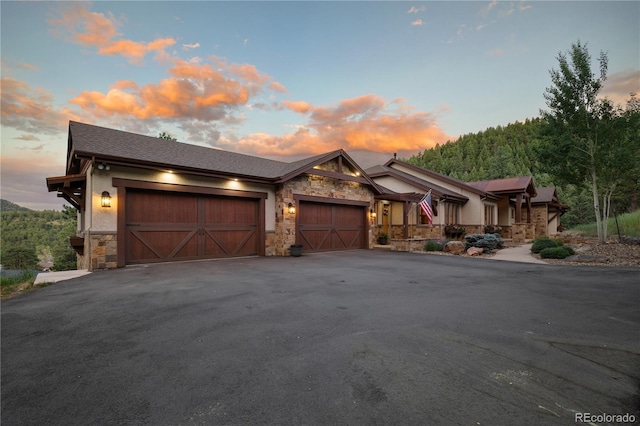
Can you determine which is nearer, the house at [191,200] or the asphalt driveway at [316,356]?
the asphalt driveway at [316,356]

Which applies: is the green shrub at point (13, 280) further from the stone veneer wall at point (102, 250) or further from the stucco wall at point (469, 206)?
the stucco wall at point (469, 206)

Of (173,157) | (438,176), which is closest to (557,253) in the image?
(438,176)

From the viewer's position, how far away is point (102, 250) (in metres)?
8.65

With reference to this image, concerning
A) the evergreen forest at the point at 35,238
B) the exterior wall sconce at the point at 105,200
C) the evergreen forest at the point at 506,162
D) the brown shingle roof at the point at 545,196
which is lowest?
the evergreen forest at the point at 35,238

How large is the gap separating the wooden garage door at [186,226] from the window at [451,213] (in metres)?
13.6

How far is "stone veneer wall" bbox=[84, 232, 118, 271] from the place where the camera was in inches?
334

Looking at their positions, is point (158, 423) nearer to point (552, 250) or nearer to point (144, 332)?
point (144, 332)

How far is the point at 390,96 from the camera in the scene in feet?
57.6

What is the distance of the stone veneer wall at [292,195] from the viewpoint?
12.8 metres

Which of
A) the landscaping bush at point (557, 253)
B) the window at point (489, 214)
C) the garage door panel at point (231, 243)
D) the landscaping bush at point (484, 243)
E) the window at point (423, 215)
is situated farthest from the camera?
the window at point (489, 214)

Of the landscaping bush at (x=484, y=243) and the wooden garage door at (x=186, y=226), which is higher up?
the wooden garage door at (x=186, y=226)

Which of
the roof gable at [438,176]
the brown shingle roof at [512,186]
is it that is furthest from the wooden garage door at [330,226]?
the brown shingle roof at [512,186]

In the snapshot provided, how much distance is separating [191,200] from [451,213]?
1744cm

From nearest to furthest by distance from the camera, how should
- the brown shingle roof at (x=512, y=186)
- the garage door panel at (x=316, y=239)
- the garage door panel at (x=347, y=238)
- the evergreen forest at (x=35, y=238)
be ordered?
1. the garage door panel at (x=316, y=239)
2. the garage door panel at (x=347, y=238)
3. the brown shingle roof at (x=512, y=186)
4. the evergreen forest at (x=35, y=238)
